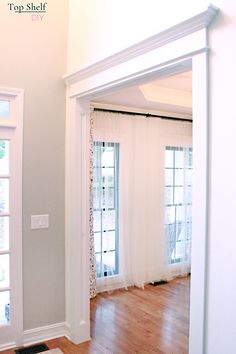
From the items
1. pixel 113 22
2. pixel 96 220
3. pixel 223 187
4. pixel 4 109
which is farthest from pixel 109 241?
pixel 223 187

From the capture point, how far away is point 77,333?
3.23 metres

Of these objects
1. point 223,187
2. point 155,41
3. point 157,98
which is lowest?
point 223,187

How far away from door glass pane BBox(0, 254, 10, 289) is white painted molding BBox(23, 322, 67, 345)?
1.65ft

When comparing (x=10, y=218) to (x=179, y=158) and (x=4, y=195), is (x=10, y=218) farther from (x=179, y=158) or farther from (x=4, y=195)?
(x=179, y=158)

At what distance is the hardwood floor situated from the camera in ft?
10.3

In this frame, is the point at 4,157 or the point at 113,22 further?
the point at 4,157

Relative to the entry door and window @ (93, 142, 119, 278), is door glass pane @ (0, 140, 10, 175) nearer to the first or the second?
the entry door

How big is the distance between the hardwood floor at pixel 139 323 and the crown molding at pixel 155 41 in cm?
244

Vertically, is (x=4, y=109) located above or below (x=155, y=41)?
below

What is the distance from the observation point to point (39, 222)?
10.6 ft

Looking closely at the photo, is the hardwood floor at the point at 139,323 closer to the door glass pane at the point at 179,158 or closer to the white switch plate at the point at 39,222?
the white switch plate at the point at 39,222

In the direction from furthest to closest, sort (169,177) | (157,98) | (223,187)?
1. (169,177)
2. (157,98)
3. (223,187)

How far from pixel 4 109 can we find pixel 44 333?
211cm

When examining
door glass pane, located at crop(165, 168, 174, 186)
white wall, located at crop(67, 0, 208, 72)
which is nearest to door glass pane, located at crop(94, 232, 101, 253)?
door glass pane, located at crop(165, 168, 174, 186)
